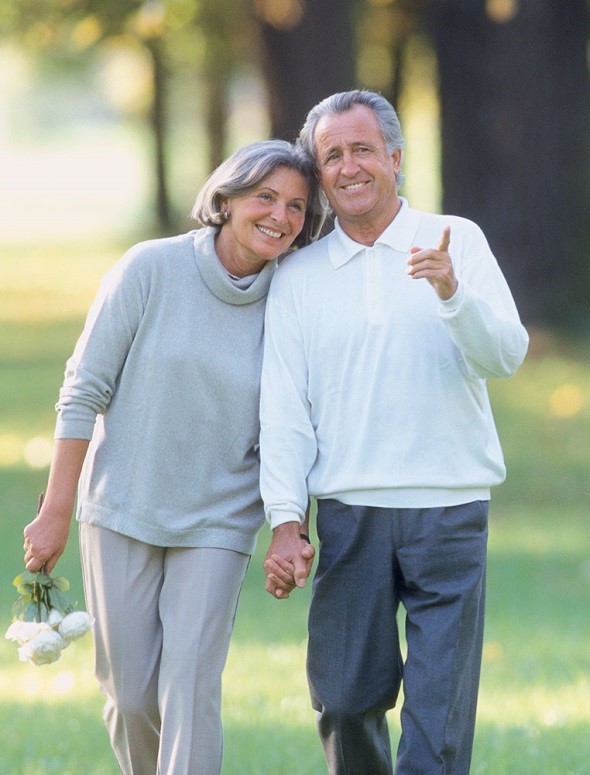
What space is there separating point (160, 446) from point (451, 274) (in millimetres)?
1059

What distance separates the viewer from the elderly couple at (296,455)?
15.1ft

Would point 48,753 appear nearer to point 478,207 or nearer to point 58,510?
point 58,510

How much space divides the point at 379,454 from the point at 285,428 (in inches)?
11.5

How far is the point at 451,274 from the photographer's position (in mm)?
4301

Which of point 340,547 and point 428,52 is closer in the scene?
point 340,547

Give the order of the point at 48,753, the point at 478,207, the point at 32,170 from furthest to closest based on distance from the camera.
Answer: the point at 32,170 → the point at 478,207 → the point at 48,753

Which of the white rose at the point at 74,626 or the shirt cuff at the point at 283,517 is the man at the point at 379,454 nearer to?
the shirt cuff at the point at 283,517

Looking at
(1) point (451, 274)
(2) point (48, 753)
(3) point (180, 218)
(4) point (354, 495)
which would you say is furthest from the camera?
(3) point (180, 218)

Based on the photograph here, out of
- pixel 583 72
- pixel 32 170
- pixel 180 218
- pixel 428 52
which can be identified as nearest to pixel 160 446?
pixel 583 72

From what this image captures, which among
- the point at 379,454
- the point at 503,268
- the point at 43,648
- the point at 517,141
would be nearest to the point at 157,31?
the point at 517,141

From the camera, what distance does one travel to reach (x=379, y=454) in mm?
4613

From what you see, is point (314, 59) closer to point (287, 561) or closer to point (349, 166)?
point (349, 166)

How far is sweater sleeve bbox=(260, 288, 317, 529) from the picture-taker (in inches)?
183

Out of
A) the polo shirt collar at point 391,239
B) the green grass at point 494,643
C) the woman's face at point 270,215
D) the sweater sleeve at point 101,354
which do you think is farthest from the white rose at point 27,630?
the polo shirt collar at point 391,239
